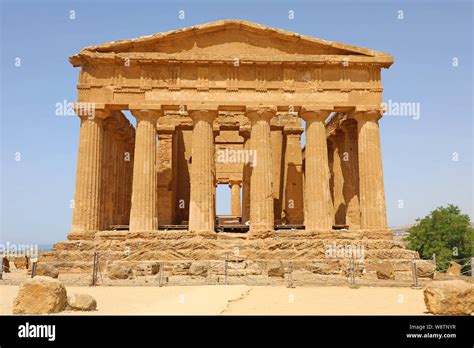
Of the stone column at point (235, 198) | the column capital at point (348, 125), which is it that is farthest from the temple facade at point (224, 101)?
the stone column at point (235, 198)

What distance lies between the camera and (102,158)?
23.2 meters

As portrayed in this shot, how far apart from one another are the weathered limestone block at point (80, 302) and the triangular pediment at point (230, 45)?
15559 mm

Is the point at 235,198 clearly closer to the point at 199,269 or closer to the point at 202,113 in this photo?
the point at 202,113

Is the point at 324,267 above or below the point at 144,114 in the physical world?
below

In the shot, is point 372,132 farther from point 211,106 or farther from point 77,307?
point 77,307

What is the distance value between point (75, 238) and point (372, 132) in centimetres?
1634

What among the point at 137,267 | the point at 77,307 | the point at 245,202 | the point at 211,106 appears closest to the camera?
the point at 77,307

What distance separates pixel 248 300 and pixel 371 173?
13.2 meters

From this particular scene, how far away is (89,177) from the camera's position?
21.8m

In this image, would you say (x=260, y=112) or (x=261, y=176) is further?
(x=260, y=112)

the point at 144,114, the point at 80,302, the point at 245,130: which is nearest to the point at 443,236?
the point at 245,130

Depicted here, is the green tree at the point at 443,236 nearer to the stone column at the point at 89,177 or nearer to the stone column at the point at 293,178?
the stone column at the point at 293,178

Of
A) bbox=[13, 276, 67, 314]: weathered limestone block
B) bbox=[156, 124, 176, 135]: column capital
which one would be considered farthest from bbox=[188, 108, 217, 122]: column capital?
bbox=[13, 276, 67, 314]: weathered limestone block
